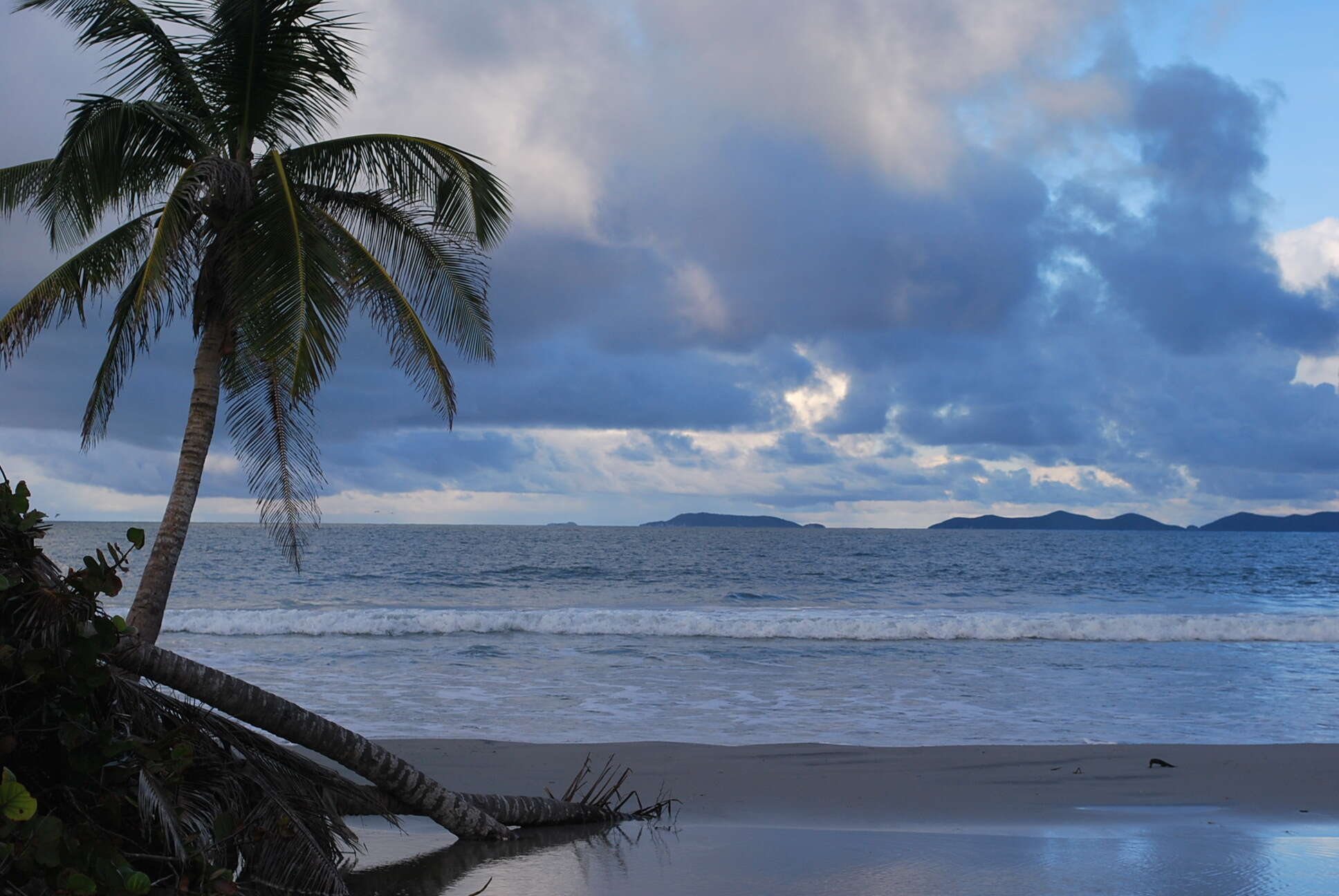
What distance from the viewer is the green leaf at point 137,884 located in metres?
2.42

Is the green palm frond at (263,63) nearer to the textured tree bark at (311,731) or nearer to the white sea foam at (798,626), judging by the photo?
the textured tree bark at (311,731)

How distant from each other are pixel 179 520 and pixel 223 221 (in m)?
2.16

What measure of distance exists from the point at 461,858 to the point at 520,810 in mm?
570

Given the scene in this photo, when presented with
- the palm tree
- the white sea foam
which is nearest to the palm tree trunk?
the palm tree

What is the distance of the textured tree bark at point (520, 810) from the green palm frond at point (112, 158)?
5.02 metres

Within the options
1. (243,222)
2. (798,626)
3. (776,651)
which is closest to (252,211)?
(243,222)

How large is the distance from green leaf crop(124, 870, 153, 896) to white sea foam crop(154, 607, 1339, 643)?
1962 centimetres

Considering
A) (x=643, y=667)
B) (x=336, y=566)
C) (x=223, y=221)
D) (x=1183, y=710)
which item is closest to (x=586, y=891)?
(x=223, y=221)

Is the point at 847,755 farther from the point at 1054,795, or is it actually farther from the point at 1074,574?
the point at 1074,574

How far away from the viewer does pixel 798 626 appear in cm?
2327

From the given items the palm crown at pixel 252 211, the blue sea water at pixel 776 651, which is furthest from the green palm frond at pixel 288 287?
the blue sea water at pixel 776 651

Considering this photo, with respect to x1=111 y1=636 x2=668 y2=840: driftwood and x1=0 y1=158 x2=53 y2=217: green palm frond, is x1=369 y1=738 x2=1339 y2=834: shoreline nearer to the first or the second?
x1=111 y1=636 x2=668 y2=840: driftwood

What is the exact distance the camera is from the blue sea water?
11195 millimetres

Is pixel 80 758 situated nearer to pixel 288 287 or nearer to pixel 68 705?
pixel 68 705
